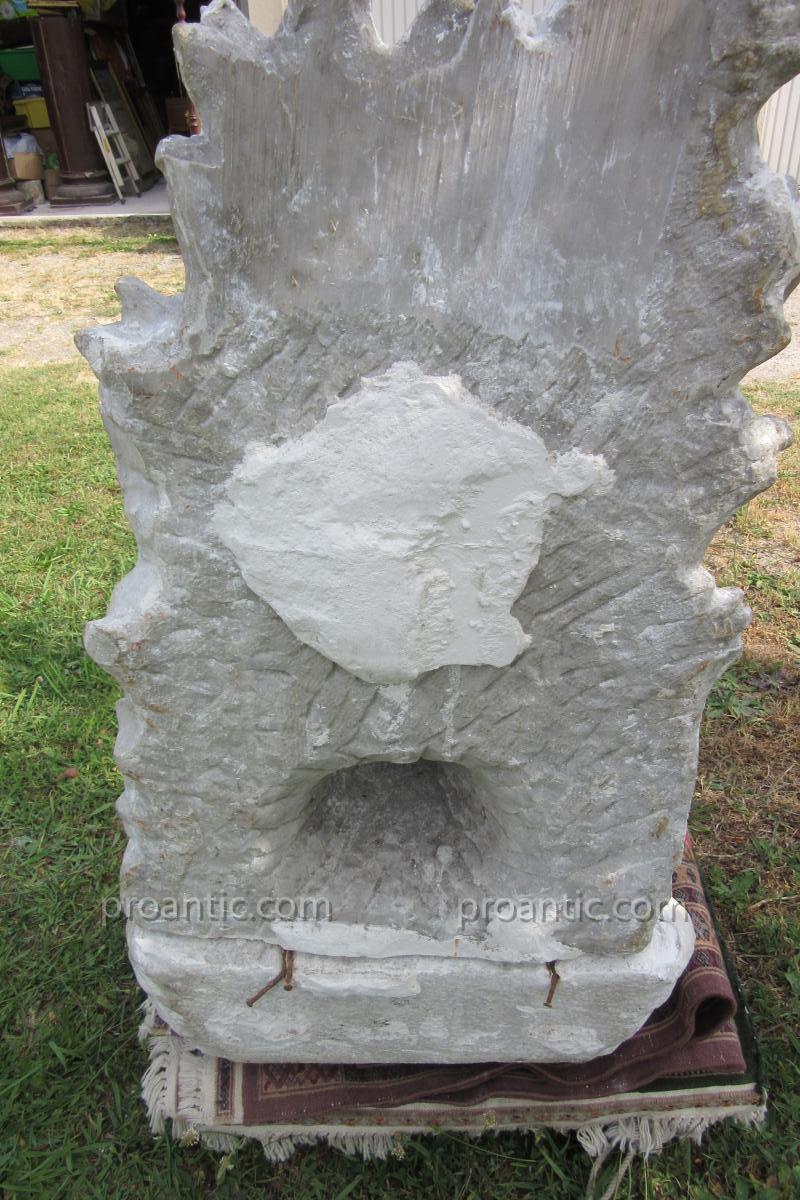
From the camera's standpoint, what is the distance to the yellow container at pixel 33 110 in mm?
10469

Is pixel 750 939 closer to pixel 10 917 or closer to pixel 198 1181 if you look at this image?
pixel 198 1181

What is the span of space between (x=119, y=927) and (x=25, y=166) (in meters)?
9.74

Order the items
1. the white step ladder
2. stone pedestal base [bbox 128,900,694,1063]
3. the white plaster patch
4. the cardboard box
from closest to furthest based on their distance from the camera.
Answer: the white plaster patch, stone pedestal base [bbox 128,900,694,1063], the white step ladder, the cardboard box

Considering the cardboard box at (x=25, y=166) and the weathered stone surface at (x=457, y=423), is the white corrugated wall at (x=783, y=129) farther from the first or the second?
the weathered stone surface at (x=457, y=423)

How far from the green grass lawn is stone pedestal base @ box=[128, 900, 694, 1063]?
9.3 inches

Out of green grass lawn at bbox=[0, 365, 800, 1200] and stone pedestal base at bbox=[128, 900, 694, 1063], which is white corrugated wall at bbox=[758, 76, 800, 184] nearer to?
green grass lawn at bbox=[0, 365, 800, 1200]

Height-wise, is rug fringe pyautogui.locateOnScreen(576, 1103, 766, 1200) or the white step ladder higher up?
the white step ladder

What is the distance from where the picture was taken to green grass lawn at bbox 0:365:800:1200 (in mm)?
1735

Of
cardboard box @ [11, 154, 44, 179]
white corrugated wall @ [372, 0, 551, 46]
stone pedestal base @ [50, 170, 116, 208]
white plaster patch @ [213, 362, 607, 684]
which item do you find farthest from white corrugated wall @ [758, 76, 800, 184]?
white plaster patch @ [213, 362, 607, 684]

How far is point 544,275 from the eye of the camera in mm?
1106

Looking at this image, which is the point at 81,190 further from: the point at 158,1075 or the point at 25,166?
the point at 158,1075

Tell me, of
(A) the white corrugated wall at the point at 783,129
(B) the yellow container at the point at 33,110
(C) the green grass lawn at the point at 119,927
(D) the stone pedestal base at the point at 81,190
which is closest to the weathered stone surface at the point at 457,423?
(C) the green grass lawn at the point at 119,927

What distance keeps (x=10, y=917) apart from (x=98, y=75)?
9.77 metres

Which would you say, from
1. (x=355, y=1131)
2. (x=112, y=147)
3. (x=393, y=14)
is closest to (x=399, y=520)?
(x=355, y=1131)
